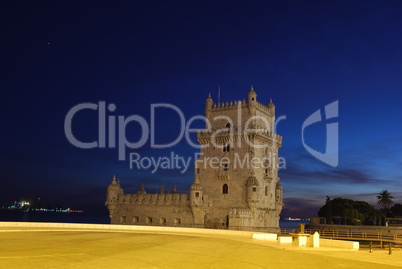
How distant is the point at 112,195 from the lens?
2340 inches

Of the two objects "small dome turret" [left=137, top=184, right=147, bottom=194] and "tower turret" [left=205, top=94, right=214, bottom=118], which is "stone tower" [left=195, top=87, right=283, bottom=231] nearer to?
"tower turret" [left=205, top=94, right=214, bottom=118]

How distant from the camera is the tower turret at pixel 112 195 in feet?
195

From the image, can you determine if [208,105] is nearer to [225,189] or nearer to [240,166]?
[240,166]

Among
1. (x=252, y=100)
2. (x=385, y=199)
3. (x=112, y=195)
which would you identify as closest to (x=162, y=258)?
(x=252, y=100)

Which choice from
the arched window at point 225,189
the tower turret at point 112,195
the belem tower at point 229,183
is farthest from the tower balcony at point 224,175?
the tower turret at point 112,195

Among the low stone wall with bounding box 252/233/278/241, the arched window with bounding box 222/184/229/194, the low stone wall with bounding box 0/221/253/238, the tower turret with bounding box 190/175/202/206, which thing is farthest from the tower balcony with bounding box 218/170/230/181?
the low stone wall with bounding box 252/233/278/241

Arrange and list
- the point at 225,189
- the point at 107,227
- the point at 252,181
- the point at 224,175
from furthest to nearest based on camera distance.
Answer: the point at 225,189
the point at 224,175
the point at 252,181
the point at 107,227

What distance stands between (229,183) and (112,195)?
17.6 m

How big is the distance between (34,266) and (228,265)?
787cm

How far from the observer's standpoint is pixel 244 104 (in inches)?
2173

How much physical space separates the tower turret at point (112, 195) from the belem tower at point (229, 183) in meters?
1.59

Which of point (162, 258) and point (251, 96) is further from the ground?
point (251, 96)

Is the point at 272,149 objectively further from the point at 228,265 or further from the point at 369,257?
the point at 228,265

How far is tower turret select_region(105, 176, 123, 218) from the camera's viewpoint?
5931 centimetres
